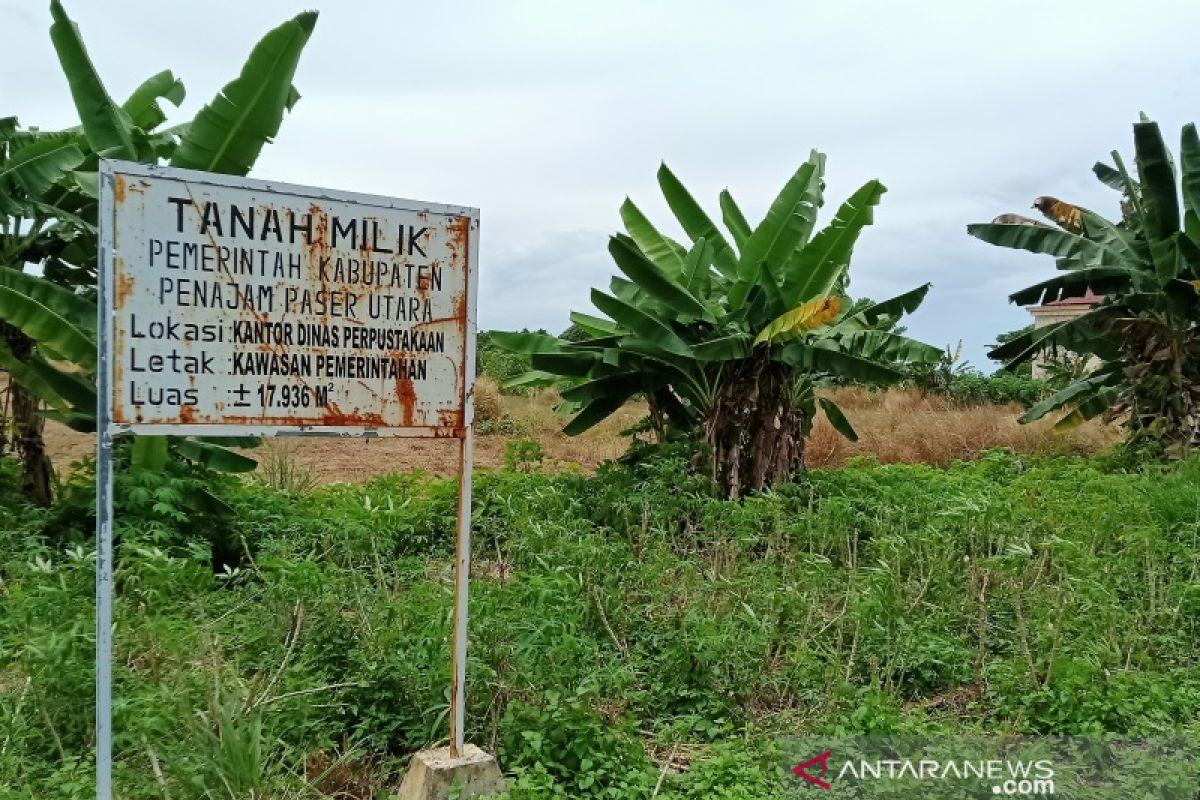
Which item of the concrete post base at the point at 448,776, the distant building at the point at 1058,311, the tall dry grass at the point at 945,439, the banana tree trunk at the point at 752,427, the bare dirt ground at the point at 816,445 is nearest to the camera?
the concrete post base at the point at 448,776

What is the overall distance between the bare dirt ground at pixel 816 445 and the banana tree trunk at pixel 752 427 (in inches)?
121

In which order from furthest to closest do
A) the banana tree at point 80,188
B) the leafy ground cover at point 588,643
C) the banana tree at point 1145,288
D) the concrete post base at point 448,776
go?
the banana tree at point 1145,288 < the banana tree at point 80,188 < the leafy ground cover at point 588,643 < the concrete post base at point 448,776

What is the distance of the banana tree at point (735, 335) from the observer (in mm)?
7578

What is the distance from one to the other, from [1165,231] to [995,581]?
6.08m

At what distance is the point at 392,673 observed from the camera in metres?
3.76

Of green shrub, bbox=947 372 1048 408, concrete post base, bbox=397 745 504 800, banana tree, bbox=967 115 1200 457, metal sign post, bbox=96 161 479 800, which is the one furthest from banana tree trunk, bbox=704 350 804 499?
green shrub, bbox=947 372 1048 408

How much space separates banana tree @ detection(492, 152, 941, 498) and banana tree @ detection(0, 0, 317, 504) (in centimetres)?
302

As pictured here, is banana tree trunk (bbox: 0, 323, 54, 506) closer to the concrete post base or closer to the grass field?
the grass field

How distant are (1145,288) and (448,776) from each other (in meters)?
9.55

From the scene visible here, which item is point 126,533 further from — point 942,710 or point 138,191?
point 942,710

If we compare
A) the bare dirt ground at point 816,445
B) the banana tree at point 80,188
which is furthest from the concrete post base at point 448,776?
the bare dirt ground at point 816,445

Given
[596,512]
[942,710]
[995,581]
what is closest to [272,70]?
[596,512]

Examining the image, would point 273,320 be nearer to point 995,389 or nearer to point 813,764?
point 813,764

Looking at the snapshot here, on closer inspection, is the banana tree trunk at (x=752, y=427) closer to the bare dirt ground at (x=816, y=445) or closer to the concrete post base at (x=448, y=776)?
the bare dirt ground at (x=816, y=445)
